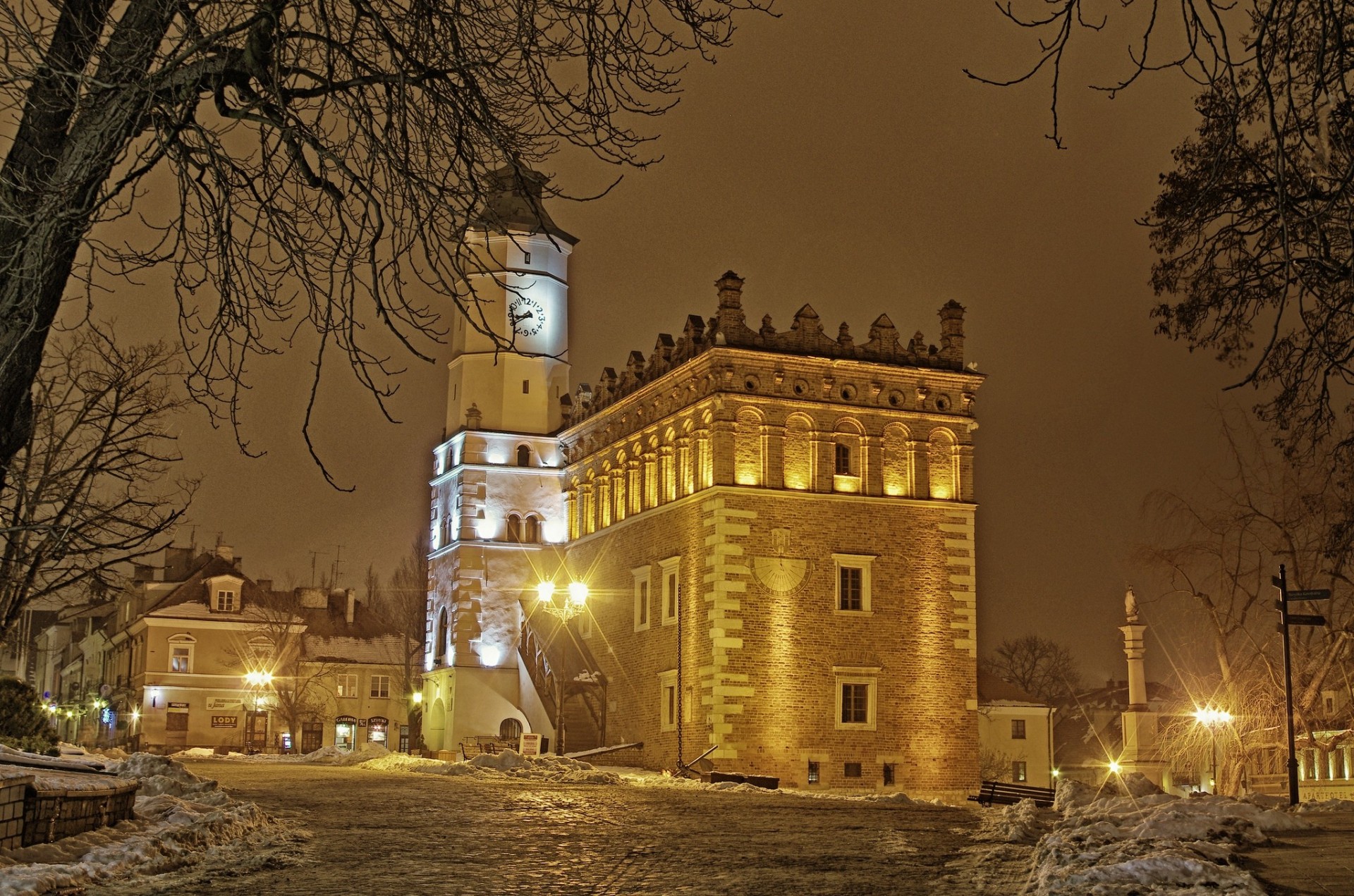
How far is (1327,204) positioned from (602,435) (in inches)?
1571

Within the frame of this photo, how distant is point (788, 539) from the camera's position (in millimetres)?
38656

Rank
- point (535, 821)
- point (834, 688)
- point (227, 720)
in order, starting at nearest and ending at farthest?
point (535, 821) < point (834, 688) < point (227, 720)

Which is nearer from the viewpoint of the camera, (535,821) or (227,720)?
(535,821)

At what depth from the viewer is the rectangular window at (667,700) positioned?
130 ft

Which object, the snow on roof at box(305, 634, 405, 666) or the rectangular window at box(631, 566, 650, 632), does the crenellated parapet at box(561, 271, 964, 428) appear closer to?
the rectangular window at box(631, 566, 650, 632)

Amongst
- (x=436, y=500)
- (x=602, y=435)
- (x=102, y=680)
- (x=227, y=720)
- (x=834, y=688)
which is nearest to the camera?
(x=834, y=688)

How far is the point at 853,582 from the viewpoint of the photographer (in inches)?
1545

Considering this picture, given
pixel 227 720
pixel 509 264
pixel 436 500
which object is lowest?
pixel 227 720

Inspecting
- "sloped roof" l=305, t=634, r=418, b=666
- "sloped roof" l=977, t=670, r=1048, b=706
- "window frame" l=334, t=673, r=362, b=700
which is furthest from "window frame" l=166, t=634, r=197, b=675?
"sloped roof" l=977, t=670, r=1048, b=706

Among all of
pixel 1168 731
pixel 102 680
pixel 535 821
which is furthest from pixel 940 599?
pixel 102 680

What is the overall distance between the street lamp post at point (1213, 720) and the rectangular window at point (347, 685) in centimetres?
4322

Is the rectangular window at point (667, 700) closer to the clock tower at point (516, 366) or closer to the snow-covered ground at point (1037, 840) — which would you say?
the clock tower at point (516, 366)

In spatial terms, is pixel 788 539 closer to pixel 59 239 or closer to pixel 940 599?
pixel 940 599

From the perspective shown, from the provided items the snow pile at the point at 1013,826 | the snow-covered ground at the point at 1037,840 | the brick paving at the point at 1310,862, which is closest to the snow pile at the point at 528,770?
the snow-covered ground at the point at 1037,840
